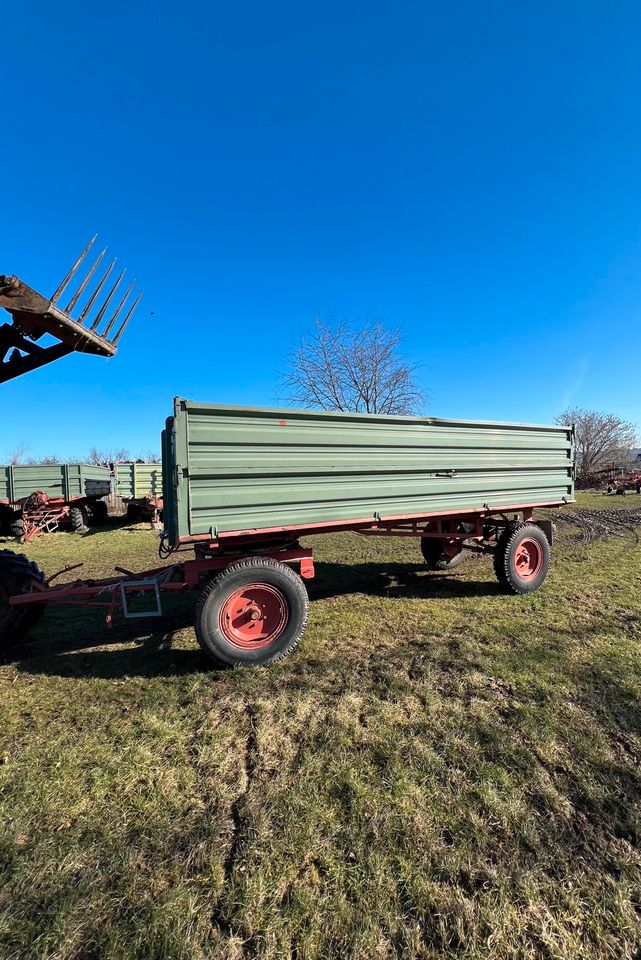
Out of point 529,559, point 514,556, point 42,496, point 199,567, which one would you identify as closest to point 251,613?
point 199,567

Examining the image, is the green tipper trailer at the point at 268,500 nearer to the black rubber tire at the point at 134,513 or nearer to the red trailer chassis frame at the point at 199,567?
the red trailer chassis frame at the point at 199,567

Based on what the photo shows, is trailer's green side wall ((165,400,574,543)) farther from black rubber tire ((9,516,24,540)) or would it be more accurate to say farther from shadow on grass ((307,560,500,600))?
black rubber tire ((9,516,24,540))

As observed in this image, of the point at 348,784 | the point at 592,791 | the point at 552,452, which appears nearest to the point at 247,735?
the point at 348,784

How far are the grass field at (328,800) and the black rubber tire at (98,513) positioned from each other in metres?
12.3

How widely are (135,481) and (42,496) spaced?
3.34m

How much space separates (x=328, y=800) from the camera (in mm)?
2098

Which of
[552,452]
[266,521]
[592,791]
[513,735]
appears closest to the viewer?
[592,791]

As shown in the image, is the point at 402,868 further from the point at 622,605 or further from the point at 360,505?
the point at 622,605

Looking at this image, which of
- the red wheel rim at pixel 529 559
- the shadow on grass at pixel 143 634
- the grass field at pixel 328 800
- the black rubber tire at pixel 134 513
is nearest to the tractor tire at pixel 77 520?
the black rubber tire at pixel 134 513

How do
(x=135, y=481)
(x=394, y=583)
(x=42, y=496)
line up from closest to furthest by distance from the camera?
1. (x=394, y=583)
2. (x=42, y=496)
3. (x=135, y=481)

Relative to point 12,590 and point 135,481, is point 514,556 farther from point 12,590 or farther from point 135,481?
point 135,481

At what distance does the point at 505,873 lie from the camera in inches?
67.6

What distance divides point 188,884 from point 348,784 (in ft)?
2.82

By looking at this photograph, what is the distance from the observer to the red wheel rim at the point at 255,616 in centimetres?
362
